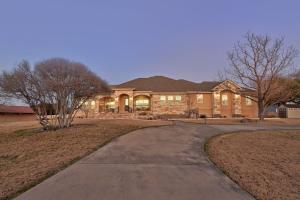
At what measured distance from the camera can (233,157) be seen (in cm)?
1063

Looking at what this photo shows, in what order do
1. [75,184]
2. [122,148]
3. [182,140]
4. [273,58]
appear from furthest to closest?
[273,58] < [182,140] < [122,148] < [75,184]

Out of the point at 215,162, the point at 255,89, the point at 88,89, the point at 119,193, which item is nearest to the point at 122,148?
the point at 215,162

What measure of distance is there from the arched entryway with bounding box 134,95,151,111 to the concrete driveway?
29.2 m

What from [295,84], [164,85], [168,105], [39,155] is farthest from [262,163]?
[164,85]

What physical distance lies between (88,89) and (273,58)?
20605 mm

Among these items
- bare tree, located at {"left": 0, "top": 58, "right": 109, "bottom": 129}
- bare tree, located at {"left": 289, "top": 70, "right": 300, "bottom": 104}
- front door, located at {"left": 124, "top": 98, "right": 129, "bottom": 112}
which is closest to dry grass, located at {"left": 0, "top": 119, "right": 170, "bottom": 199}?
bare tree, located at {"left": 0, "top": 58, "right": 109, "bottom": 129}

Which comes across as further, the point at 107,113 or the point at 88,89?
the point at 107,113

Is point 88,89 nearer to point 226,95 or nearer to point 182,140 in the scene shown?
point 182,140

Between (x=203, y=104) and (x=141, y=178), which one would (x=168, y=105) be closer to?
(x=203, y=104)

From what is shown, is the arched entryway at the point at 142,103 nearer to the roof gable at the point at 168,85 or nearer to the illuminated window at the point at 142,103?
the illuminated window at the point at 142,103

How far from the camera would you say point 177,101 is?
40.6 meters

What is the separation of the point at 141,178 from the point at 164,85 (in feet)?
118

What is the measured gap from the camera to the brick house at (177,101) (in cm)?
3991

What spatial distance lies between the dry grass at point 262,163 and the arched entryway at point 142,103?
2636 cm
